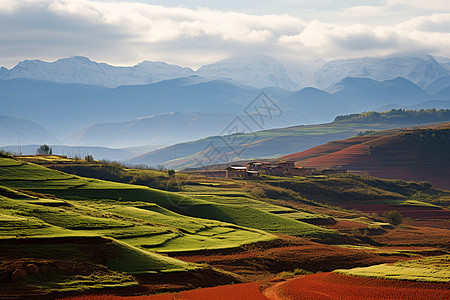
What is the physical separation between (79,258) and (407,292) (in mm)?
22566

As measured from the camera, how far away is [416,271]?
4591 cm

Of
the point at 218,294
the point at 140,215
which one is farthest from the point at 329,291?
the point at 140,215

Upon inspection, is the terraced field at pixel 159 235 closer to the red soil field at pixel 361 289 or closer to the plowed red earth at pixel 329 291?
the plowed red earth at pixel 329 291

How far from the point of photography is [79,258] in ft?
136

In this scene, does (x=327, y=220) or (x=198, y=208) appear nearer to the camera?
(x=198, y=208)

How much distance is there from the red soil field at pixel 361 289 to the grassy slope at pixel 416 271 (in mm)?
761

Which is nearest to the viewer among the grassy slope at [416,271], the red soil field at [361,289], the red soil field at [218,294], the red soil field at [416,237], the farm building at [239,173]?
the red soil field at [218,294]

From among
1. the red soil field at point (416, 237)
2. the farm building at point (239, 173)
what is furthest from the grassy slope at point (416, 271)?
the farm building at point (239, 173)

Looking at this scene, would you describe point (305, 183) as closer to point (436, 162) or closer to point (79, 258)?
point (436, 162)

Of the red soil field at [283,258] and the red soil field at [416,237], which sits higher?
the red soil field at [283,258]

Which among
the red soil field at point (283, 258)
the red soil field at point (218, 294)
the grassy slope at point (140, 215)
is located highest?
the grassy slope at point (140, 215)

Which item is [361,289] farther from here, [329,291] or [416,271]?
[416,271]

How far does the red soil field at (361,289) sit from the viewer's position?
128 ft

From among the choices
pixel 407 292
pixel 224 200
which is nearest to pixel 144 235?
pixel 407 292
